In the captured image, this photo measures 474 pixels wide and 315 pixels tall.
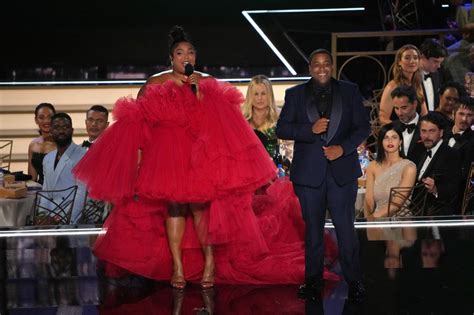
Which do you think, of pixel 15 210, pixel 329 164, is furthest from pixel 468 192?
pixel 15 210

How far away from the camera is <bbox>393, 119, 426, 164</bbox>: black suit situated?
7012 mm

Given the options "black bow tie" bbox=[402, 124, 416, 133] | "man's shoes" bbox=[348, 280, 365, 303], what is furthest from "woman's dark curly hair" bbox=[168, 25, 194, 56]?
"black bow tie" bbox=[402, 124, 416, 133]

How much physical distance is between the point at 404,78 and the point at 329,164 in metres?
3.96

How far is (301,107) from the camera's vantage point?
4.71m

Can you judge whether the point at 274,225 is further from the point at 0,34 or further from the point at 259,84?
the point at 0,34

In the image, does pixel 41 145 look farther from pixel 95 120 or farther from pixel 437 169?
pixel 437 169

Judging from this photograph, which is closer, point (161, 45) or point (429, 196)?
point (429, 196)

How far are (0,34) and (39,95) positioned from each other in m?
1.37

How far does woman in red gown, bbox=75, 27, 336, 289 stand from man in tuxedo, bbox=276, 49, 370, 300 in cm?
34

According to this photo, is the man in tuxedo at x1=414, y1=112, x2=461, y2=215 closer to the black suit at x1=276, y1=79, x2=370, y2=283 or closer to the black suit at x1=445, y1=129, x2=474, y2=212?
the black suit at x1=445, y1=129, x2=474, y2=212

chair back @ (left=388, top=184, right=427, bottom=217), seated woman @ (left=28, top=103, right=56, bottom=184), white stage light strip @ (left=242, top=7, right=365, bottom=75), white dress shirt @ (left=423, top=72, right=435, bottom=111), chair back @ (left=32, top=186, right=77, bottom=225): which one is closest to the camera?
chair back @ (left=388, top=184, right=427, bottom=217)

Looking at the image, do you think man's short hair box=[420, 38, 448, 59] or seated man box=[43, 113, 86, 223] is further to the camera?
man's short hair box=[420, 38, 448, 59]

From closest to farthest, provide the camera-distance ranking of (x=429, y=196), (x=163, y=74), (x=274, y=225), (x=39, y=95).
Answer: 1. (x=163, y=74)
2. (x=274, y=225)
3. (x=429, y=196)
4. (x=39, y=95)

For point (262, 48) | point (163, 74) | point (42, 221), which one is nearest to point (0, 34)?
point (262, 48)
